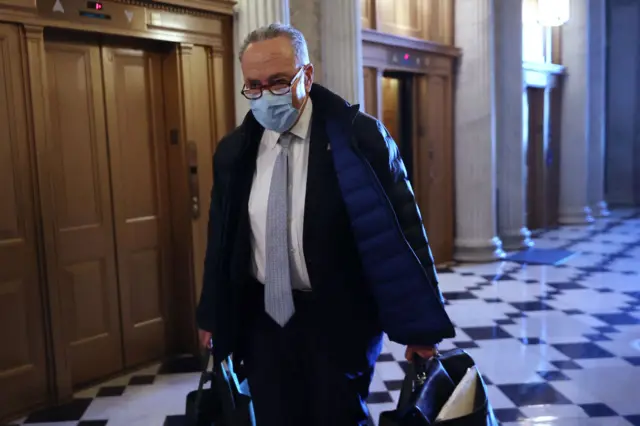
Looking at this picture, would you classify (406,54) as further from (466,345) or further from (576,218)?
(576,218)

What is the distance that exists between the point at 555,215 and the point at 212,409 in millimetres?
8539

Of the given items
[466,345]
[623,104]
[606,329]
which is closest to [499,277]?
[606,329]

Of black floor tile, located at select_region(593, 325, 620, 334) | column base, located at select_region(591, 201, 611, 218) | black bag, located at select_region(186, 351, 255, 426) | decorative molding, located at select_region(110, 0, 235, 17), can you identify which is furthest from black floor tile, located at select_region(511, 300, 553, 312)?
column base, located at select_region(591, 201, 611, 218)

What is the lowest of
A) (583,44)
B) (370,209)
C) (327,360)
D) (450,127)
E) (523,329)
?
(523,329)

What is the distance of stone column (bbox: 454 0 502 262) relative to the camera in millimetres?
6711

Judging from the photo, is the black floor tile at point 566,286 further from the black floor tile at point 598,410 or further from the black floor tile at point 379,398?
the black floor tile at point 379,398

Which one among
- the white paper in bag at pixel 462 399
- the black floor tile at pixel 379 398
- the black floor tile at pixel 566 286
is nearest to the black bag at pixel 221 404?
the white paper in bag at pixel 462 399

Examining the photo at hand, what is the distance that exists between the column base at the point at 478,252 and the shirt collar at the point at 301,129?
5273 millimetres

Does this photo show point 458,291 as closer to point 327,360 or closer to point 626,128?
point 327,360

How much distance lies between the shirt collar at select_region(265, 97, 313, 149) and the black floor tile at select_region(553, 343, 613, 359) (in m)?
2.85

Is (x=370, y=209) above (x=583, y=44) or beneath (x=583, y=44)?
beneath

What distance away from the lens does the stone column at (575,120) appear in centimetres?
923

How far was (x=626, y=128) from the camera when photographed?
10977 mm

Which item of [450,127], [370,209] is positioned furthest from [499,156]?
[370,209]
